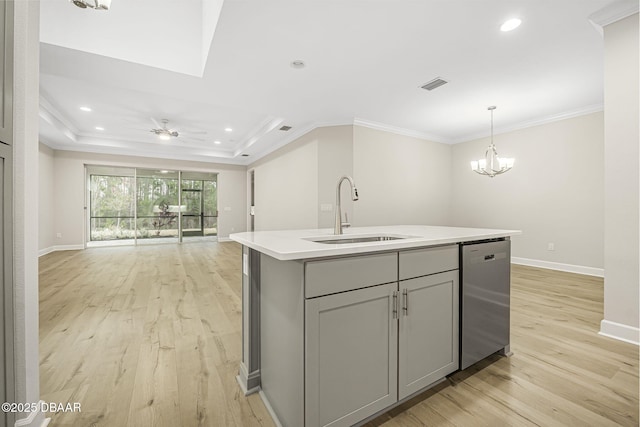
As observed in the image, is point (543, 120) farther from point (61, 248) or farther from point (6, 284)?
point (61, 248)

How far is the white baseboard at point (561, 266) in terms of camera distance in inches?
167

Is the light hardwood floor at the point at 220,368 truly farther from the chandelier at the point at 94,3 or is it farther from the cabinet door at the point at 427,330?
the chandelier at the point at 94,3

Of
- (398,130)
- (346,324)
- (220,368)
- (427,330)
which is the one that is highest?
(398,130)

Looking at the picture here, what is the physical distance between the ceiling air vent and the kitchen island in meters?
2.47

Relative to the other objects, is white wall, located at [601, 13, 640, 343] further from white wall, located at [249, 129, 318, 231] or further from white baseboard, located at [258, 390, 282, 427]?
white wall, located at [249, 129, 318, 231]

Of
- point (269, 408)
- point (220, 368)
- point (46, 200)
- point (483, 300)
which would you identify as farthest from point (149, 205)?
point (483, 300)

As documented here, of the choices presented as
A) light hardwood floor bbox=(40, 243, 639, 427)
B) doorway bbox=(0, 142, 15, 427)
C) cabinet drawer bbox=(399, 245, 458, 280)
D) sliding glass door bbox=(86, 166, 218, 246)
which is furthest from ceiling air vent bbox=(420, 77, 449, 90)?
sliding glass door bbox=(86, 166, 218, 246)

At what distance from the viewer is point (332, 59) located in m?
2.88

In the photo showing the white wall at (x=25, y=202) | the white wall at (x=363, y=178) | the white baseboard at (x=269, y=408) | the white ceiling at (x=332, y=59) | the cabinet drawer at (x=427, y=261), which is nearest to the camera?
the white wall at (x=25, y=202)

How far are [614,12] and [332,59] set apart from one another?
2.36 meters

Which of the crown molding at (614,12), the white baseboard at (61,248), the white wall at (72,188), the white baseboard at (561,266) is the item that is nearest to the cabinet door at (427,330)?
the crown molding at (614,12)

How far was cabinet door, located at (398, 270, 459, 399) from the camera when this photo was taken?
144 cm

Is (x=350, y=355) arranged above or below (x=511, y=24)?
below

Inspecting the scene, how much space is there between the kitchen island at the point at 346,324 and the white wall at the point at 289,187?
138 inches
